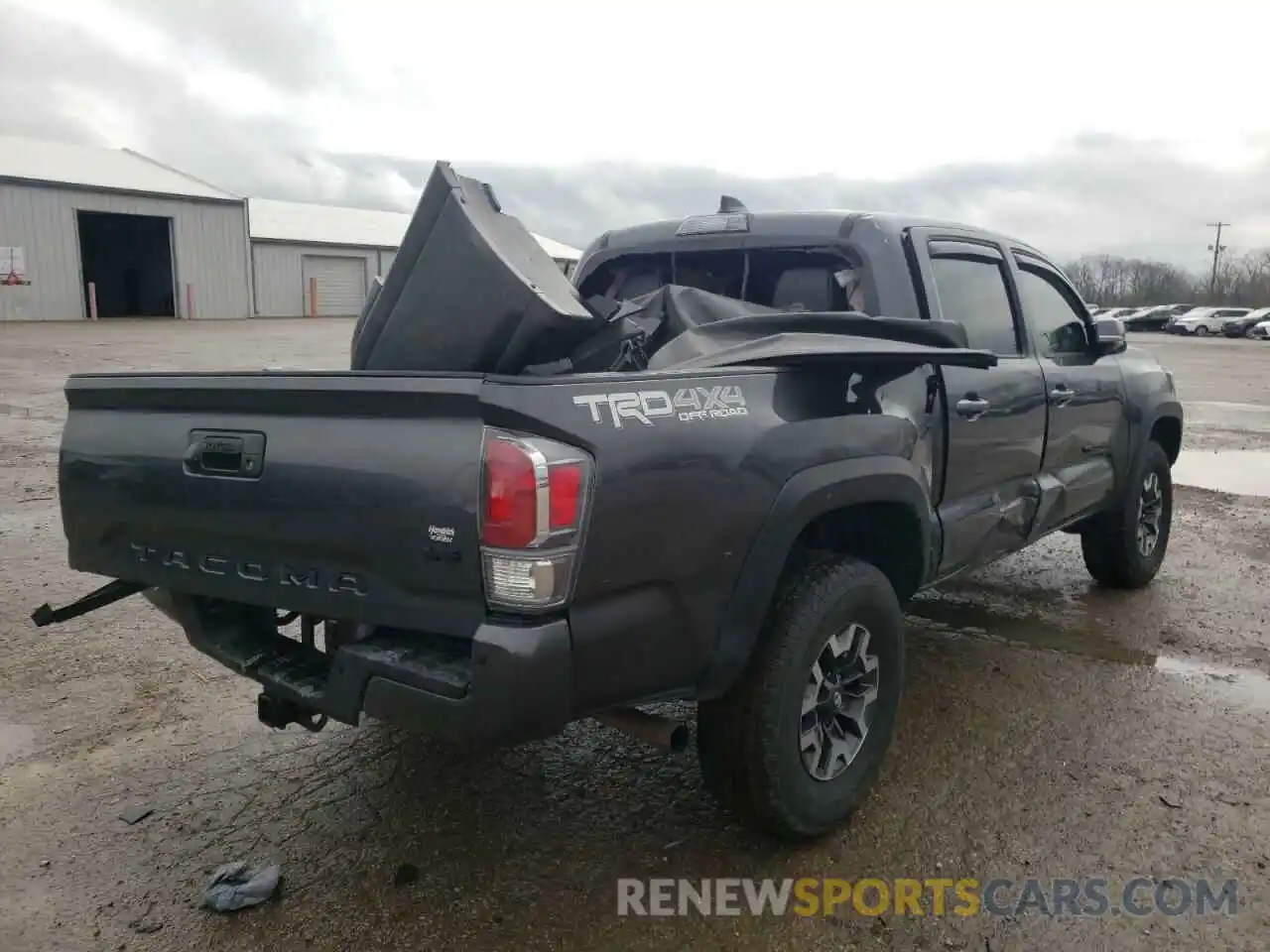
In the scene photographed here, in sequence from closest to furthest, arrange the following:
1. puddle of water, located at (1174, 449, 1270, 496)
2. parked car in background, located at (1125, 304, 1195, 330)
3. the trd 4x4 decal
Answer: the trd 4x4 decal < puddle of water, located at (1174, 449, 1270, 496) < parked car in background, located at (1125, 304, 1195, 330)

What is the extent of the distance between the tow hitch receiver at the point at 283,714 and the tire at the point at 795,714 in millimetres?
1124

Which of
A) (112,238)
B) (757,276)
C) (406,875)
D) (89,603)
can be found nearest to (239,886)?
(406,875)

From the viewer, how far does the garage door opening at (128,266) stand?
121ft

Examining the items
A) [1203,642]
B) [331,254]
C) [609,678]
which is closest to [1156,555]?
[1203,642]

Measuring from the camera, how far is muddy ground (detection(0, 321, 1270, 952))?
8.80 ft

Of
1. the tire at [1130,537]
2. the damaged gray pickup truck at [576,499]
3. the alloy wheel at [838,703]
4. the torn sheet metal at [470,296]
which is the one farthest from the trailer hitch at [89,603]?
the tire at [1130,537]

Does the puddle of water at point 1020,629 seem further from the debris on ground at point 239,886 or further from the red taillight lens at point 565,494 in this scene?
the debris on ground at point 239,886

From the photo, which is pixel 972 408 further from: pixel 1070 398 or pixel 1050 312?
pixel 1050 312

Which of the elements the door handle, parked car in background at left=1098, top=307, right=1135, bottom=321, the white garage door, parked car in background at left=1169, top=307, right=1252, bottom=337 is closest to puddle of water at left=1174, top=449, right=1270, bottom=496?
parked car in background at left=1098, top=307, right=1135, bottom=321

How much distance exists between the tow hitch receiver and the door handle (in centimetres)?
244

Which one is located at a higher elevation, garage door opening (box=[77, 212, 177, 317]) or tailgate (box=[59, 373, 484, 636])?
garage door opening (box=[77, 212, 177, 317])

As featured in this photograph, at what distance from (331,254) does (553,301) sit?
4138cm

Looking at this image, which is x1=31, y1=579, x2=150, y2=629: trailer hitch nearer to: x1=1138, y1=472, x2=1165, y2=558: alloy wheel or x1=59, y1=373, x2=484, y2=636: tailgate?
x1=59, y1=373, x2=484, y2=636: tailgate

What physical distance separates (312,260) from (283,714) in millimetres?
40720
